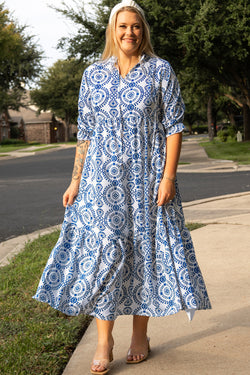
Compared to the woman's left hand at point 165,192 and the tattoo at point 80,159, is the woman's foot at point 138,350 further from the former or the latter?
the tattoo at point 80,159

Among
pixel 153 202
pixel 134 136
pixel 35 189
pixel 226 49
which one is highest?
pixel 226 49

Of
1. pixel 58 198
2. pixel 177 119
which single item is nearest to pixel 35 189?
pixel 58 198

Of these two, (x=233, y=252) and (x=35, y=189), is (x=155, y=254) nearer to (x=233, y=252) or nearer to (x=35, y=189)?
(x=233, y=252)

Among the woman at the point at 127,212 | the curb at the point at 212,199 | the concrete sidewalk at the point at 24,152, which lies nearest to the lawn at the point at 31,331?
the woman at the point at 127,212

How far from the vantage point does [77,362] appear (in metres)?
2.91

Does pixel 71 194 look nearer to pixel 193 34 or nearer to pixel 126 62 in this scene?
pixel 126 62

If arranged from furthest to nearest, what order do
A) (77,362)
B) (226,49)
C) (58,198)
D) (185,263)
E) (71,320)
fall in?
(226,49), (58,198), (71,320), (77,362), (185,263)

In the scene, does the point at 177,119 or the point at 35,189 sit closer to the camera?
the point at 177,119

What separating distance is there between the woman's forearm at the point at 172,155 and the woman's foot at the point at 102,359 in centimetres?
97

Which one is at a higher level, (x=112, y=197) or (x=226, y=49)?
(x=226, y=49)

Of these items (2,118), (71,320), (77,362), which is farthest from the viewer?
(2,118)

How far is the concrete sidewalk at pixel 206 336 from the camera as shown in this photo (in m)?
2.78

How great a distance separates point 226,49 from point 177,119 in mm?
17792

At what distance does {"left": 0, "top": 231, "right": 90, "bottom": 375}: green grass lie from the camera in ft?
9.38
